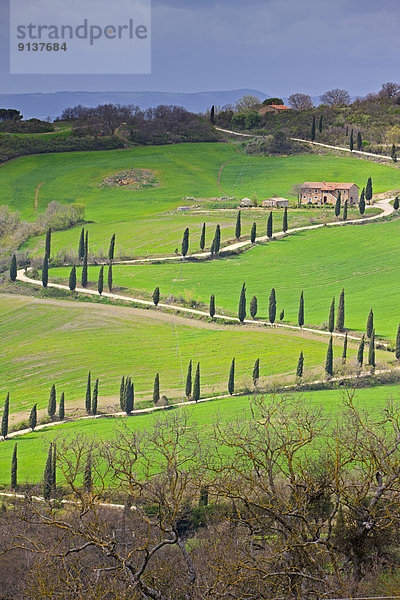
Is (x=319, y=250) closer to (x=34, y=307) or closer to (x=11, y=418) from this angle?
(x=34, y=307)

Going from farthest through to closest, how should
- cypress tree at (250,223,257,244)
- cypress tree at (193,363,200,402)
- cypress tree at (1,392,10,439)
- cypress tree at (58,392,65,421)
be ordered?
cypress tree at (250,223,257,244)
cypress tree at (193,363,200,402)
cypress tree at (58,392,65,421)
cypress tree at (1,392,10,439)

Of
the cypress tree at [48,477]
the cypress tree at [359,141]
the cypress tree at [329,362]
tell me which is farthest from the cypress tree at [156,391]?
the cypress tree at [359,141]

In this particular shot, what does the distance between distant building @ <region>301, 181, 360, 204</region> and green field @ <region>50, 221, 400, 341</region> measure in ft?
35.6

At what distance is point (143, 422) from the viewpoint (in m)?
54.9

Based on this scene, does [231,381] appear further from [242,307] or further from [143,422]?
[242,307]

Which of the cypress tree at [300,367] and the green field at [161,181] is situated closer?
the cypress tree at [300,367]

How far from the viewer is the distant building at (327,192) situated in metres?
108

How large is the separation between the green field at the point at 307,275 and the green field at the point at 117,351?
5.94m

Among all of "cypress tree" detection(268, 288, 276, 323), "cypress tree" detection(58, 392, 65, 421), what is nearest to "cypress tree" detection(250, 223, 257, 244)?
"cypress tree" detection(268, 288, 276, 323)

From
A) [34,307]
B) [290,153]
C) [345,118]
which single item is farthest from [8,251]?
[345,118]

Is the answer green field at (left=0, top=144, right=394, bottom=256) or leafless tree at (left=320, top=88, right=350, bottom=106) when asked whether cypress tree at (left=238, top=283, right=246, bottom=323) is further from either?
leafless tree at (left=320, top=88, right=350, bottom=106)

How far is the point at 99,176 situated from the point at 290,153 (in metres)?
34.7

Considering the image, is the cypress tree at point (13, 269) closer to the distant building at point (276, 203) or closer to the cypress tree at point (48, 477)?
the distant building at point (276, 203)

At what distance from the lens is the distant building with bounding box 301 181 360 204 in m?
108
